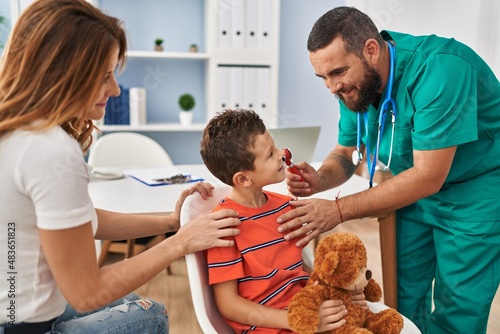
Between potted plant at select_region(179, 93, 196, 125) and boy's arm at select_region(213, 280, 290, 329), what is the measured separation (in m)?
2.25

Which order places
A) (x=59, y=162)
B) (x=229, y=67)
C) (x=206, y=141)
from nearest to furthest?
(x=59, y=162) < (x=206, y=141) < (x=229, y=67)

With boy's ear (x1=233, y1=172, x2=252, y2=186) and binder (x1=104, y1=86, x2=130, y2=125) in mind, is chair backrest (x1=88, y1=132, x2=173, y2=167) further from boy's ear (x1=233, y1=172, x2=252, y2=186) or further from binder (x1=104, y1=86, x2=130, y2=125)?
boy's ear (x1=233, y1=172, x2=252, y2=186)

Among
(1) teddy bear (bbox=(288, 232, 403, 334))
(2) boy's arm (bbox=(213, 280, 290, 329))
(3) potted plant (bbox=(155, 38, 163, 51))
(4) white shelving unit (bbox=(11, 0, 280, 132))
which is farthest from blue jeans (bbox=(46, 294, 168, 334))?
(3) potted plant (bbox=(155, 38, 163, 51))

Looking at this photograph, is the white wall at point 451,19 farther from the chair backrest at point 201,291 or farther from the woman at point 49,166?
the woman at point 49,166

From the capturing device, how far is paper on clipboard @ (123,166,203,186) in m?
2.03

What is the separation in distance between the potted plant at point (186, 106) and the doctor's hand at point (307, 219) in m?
2.06

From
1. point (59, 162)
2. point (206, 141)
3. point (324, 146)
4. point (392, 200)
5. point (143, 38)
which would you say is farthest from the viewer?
point (324, 146)

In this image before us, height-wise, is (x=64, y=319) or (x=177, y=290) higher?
(x=64, y=319)

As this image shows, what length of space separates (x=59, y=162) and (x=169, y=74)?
2707 millimetres

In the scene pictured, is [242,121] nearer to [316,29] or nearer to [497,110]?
[316,29]

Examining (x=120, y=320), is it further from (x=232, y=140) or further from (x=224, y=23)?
(x=224, y=23)

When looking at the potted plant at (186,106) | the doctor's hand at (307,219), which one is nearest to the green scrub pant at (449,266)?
the doctor's hand at (307,219)

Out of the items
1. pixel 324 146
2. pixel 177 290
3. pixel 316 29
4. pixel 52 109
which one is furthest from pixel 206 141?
pixel 324 146

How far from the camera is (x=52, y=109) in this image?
912 mm
